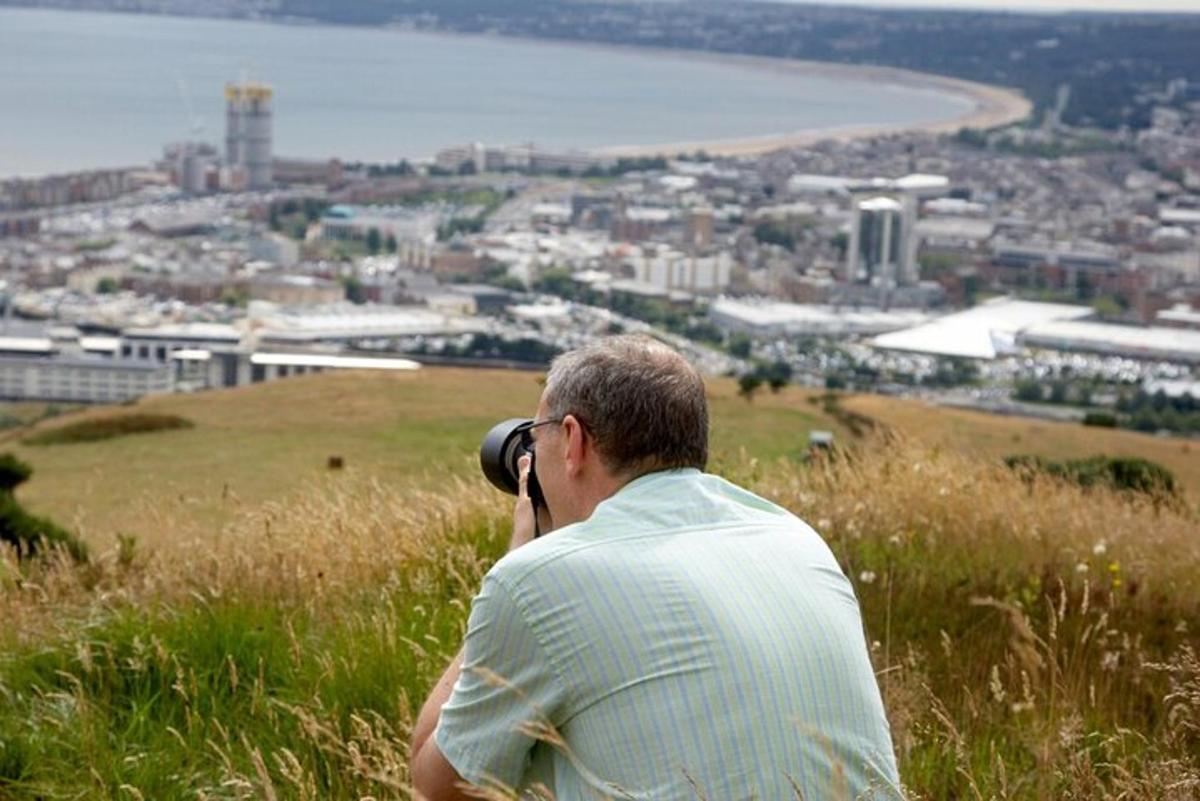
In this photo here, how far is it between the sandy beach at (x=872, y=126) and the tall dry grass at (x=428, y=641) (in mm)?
50879

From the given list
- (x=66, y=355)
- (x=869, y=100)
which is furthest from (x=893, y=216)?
(x=869, y=100)

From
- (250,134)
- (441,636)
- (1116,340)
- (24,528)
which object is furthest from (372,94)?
(441,636)

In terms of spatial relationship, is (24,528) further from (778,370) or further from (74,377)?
(778,370)

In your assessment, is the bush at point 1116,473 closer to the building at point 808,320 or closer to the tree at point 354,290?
the building at point 808,320

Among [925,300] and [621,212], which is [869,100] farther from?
[925,300]

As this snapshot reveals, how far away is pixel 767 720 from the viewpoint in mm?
2145

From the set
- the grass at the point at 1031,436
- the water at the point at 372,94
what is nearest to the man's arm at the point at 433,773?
the grass at the point at 1031,436

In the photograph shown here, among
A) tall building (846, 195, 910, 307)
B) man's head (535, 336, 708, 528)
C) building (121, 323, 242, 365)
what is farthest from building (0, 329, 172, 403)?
man's head (535, 336, 708, 528)

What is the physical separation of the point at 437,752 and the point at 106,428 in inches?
486

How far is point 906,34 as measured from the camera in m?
64.9

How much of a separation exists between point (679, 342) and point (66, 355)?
8649mm

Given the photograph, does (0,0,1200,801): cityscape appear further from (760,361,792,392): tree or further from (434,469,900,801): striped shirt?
(760,361,792,392): tree

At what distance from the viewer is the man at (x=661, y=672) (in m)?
2.14

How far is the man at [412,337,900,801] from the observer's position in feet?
7.03
